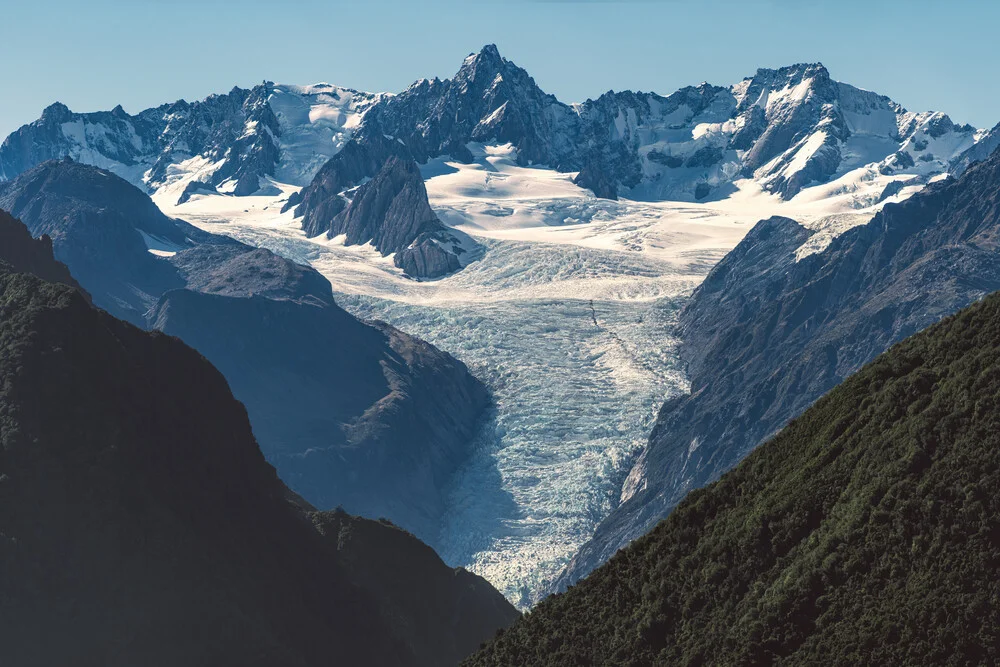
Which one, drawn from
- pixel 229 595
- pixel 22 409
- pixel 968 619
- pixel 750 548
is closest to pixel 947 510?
pixel 968 619

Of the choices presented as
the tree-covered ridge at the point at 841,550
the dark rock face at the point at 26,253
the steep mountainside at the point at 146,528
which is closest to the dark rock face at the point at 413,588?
the steep mountainside at the point at 146,528

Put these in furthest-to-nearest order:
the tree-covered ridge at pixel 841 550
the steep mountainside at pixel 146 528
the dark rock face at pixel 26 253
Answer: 1. the dark rock face at pixel 26 253
2. the steep mountainside at pixel 146 528
3. the tree-covered ridge at pixel 841 550

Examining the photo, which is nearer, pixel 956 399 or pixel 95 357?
pixel 956 399

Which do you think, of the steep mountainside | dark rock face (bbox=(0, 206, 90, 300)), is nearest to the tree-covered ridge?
the steep mountainside

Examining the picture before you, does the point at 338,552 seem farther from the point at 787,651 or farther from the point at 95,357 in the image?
the point at 787,651

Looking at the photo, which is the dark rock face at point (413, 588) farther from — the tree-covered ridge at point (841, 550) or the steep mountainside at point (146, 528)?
the tree-covered ridge at point (841, 550)

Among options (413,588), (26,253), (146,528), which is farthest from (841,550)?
(26,253)

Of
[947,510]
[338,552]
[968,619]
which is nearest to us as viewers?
[968,619]
